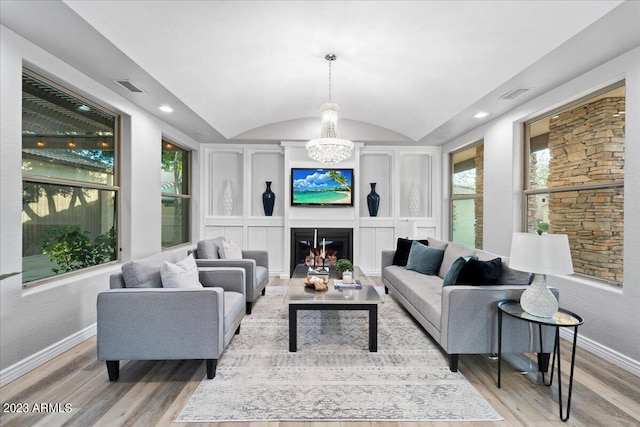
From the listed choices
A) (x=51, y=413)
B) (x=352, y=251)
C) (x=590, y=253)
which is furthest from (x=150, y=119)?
(x=590, y=253)

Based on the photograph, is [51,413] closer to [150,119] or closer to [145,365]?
[145,365]

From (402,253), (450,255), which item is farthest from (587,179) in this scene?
(402,253)

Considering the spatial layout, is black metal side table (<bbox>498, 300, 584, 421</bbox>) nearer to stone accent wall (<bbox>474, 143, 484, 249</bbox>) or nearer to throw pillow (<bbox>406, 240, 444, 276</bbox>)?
throw pillow (<bbox>406, 240, 444, 276</bbox>)

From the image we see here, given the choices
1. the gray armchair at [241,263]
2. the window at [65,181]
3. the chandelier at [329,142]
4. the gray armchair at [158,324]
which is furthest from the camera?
the gray armchair at [241,263]

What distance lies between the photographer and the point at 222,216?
19.6 ft

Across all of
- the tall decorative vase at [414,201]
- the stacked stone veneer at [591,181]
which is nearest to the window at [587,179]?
the stacked stone veneer at [591,181]

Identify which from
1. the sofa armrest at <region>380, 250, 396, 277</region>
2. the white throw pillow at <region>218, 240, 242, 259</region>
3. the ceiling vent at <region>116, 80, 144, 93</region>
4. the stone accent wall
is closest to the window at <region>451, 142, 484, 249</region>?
the stone accent wall

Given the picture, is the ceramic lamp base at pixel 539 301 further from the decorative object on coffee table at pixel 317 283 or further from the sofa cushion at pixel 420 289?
the decorative object on coffee table at pixel 317 283

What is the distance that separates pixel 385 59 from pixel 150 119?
3036mm

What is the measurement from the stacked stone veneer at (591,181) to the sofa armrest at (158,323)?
11.1ft

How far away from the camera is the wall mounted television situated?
5828 millimetres

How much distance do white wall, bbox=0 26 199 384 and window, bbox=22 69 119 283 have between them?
0.12 meters

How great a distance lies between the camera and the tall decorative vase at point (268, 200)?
588 cm

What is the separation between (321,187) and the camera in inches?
230
